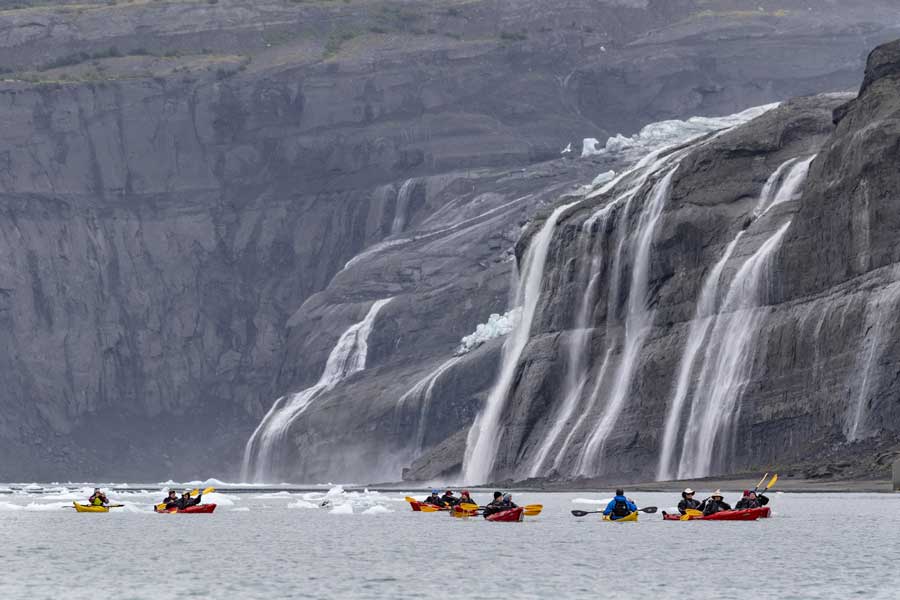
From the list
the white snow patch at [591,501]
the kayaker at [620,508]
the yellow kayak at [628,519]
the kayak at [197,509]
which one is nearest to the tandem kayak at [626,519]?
the yellow kayak at [628,519]

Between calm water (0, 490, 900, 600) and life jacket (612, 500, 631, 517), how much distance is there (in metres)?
0.68

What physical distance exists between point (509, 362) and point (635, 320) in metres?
21.2

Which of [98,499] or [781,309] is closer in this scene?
[98,499]

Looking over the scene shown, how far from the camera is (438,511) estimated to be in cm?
10038

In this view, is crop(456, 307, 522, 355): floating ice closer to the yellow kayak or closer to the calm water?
the calm water

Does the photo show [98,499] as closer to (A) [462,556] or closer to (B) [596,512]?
(B) [596,512]

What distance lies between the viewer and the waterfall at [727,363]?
112625 mm

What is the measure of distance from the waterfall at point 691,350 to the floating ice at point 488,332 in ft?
178

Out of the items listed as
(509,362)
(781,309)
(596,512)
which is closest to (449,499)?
(596,512)

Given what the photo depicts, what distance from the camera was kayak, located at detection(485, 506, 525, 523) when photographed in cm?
8362

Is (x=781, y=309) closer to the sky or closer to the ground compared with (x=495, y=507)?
closer to the sky

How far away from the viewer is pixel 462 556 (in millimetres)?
64062

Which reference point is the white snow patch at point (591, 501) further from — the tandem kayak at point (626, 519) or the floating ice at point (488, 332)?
the floating ice at point (488, 332)

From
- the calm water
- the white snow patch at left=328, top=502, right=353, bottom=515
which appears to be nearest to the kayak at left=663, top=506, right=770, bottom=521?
the calm water
